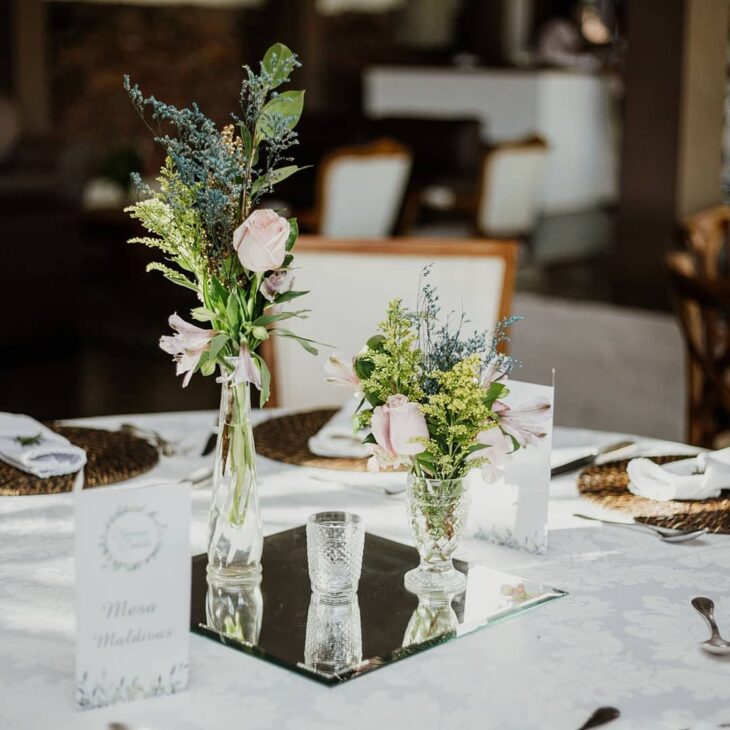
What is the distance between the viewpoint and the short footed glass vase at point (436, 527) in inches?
47.6

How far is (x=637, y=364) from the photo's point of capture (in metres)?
4.03

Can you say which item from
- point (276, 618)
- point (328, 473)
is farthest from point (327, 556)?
point (328, 473)

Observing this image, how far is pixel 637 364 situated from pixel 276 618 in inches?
119

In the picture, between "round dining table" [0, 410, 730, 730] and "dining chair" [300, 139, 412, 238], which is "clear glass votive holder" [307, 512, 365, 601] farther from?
"dining chair" [300, 139, 412, 238]

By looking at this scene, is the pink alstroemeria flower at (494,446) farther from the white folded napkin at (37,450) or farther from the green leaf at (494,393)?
the white folded napkin at (37,450)

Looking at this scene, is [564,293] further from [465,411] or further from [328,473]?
[465,411]

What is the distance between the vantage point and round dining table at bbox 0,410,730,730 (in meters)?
0.98

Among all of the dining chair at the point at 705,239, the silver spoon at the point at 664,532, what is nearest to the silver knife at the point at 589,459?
the silver spoon at the point at 664,532

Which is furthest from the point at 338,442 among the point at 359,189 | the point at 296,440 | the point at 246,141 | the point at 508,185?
the point at 508,185

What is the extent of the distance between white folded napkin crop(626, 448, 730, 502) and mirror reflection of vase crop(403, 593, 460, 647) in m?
0.41

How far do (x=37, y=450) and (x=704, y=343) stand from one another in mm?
1742

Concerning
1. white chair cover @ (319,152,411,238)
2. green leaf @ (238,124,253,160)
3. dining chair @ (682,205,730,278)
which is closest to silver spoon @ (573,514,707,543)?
green leaf @ (238,124,253,160)

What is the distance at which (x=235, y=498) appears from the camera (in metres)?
1.23

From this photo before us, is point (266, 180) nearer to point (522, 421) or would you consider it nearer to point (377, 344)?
point (377, 344)
